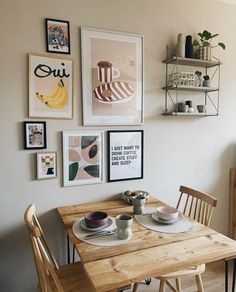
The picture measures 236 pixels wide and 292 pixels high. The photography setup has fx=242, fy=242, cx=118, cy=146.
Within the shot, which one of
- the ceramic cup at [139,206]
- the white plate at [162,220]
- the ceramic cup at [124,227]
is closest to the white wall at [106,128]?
the ceramic cup at [139,206]

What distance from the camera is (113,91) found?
2041 mm

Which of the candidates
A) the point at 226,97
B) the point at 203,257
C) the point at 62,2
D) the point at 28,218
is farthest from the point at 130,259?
the point at 226,97

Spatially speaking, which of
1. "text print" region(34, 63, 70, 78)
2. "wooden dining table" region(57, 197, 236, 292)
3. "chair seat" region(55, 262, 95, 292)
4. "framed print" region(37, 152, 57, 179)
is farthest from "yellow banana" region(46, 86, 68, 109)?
"chair seat" region(55, 262, 95, 292)

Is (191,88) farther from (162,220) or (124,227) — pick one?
(124,227)

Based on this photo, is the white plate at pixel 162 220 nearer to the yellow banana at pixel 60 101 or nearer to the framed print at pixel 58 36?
the yellow banana at pixel 60 101

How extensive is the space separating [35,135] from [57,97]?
0.34m

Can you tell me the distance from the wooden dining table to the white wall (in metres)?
0.51

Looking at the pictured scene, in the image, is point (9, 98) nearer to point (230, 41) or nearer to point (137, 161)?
point (137, 161)

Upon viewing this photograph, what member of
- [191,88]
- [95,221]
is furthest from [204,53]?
[95,221]

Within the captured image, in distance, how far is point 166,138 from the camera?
2.31 meters

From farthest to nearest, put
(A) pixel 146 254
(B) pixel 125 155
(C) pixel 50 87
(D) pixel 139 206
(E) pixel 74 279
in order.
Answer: (B) pixel 125 155, (C) pixel 50 87, (D) pixel 139 206, (E) pixel 74 279, (A) pixel 146 254

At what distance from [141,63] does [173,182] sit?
1165mm

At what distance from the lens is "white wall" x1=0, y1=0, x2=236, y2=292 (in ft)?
5.81

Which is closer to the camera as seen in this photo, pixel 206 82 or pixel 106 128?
pixel 106 128
